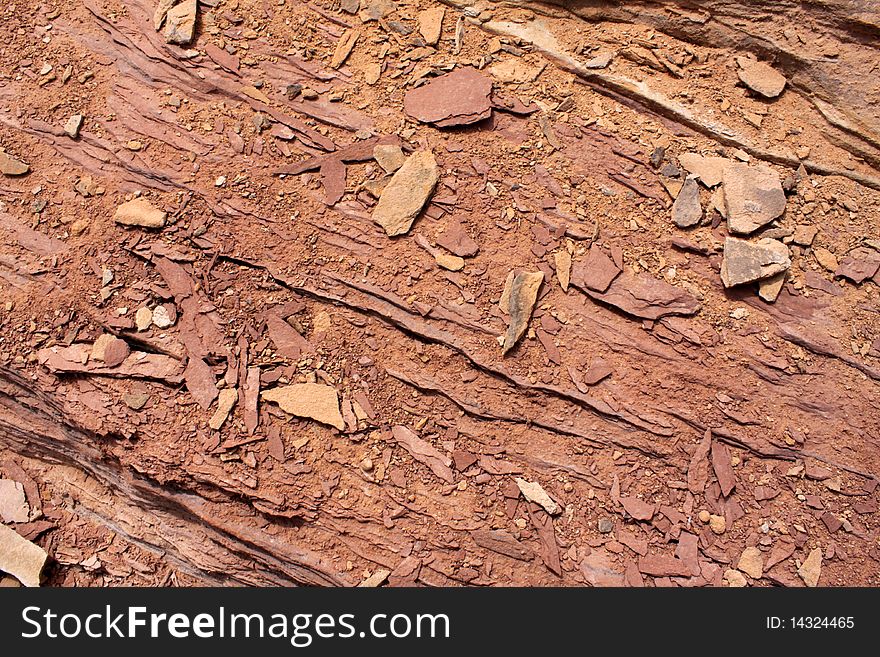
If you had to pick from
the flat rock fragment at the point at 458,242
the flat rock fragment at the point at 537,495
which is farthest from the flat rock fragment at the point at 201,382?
the flat rock fragment at the point at 537,495

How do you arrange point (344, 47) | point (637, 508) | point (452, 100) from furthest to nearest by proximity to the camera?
1. point (344, 47)
2. point (452, 100)
3. point (637, 508)

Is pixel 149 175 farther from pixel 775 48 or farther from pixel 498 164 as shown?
pixel 775 48

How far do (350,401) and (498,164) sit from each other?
5.87ft

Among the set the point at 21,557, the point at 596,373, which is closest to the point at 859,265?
the point at 596,373

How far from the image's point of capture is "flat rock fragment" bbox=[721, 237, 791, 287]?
3922mm

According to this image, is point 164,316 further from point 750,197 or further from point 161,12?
point 750,197

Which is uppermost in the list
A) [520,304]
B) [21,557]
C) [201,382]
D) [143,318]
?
[520,304]

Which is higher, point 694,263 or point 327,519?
point 694,263

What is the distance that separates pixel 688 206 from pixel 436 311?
173cm

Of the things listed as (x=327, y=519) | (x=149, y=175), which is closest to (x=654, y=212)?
(x=327, y=519)

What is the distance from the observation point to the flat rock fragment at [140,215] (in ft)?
13.3

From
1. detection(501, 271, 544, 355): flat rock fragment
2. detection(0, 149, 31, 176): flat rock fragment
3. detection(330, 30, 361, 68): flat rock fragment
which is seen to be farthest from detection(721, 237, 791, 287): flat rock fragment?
detection(0, 149, 31, 176): flat rock fragment

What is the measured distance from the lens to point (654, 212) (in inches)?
162

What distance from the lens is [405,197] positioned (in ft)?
13.3
